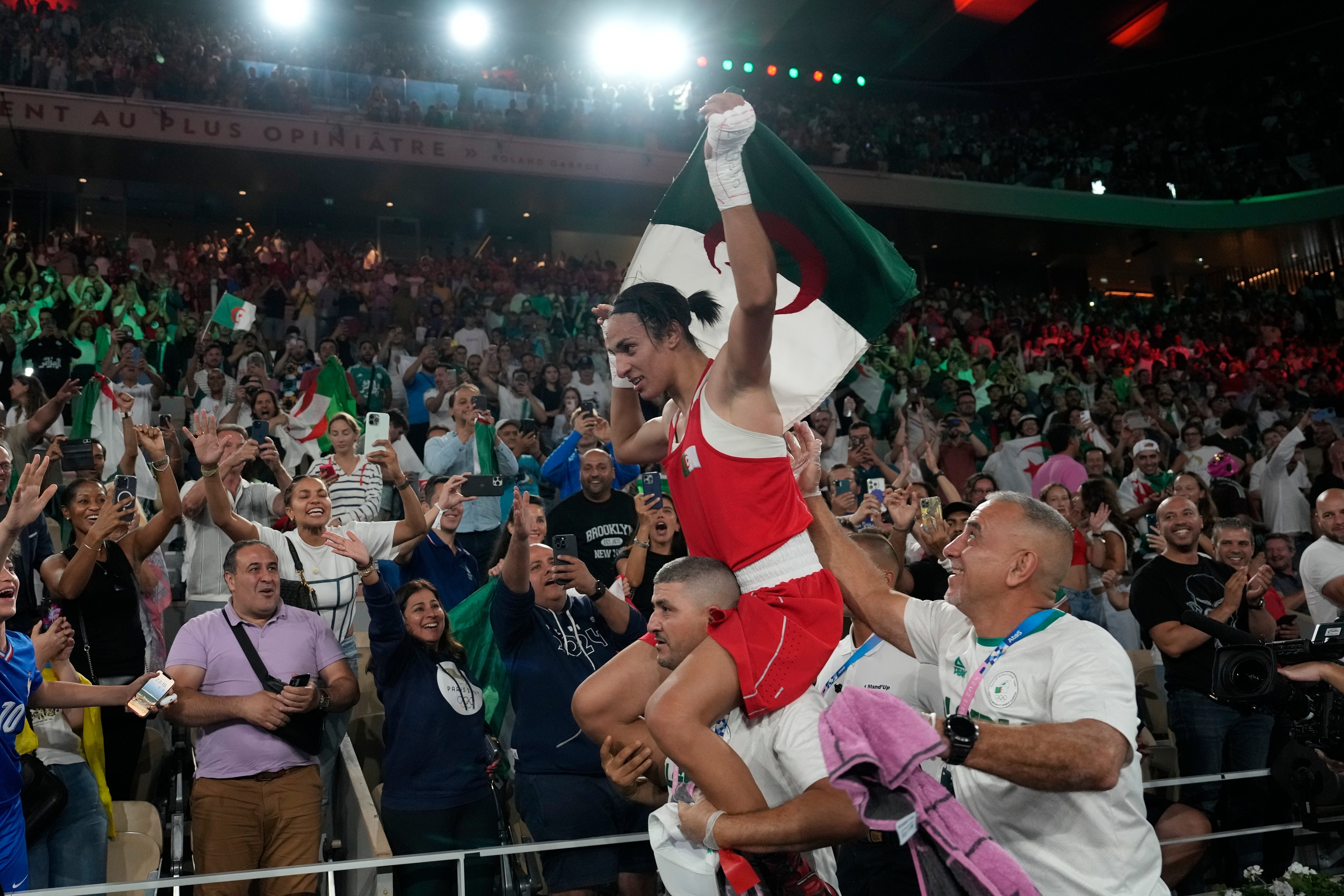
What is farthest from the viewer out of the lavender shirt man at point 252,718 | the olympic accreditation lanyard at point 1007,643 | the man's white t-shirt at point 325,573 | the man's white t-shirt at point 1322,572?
the man's white t-shirt at point 1322,572

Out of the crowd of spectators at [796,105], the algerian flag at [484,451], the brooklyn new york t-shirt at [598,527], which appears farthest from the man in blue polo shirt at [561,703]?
the crowd of spectators at [796,105]

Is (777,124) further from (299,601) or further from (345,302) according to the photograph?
(299,601)

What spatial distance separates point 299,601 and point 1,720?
1.39 m

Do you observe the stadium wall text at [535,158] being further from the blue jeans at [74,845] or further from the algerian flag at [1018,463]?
the blue jeans at [74,845]

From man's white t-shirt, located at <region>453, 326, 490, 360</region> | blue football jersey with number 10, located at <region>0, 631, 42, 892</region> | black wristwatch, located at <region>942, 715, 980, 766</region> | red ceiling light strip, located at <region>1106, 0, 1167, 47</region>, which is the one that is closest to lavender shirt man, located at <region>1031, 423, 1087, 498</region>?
man's white t-shirt, located at <region>453, 326, 490, 360</region>

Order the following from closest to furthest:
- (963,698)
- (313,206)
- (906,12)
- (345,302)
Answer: (963,698)
(345,302)
(313,206)
(906,12)

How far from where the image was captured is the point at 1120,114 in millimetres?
24688

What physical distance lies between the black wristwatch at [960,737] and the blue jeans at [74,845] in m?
3.14

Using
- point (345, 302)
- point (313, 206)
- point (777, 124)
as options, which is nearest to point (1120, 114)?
point (777, 124)

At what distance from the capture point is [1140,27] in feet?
80.5

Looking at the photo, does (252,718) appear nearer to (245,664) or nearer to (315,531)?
(245,664)

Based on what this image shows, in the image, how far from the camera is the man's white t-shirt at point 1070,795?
7.66ft

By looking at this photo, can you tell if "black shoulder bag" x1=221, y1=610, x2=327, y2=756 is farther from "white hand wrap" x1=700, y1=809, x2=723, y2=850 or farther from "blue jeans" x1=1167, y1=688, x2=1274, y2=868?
"blue jeans" x1=1167, y1=688, x2=1274, y2=868

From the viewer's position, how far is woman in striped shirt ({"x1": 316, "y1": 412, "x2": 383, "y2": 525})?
596cm
